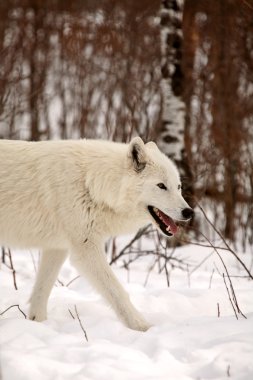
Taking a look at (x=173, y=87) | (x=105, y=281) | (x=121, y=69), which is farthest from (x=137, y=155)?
(x=121, y=69)

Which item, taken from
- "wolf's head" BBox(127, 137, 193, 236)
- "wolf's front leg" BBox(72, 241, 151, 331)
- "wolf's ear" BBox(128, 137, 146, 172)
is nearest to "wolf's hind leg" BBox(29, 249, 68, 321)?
"wolf's front leg" BBox(72, 241, 151, 331)

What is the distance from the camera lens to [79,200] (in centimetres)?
409

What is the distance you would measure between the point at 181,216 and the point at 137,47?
14.2 metres

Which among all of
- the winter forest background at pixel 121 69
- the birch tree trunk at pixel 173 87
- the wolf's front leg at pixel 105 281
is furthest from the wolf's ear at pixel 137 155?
the winter forest background at pixel 121 69

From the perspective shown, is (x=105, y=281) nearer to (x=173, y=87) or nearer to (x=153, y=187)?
(x=153, y=187)

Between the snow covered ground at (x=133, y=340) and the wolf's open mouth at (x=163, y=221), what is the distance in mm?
702

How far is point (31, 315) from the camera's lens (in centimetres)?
414

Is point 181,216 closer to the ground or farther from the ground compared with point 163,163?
closer to the ground

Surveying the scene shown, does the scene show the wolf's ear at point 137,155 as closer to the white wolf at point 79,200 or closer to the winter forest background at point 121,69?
the white wolf at point 79,200

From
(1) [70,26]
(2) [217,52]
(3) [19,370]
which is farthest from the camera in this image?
(1) [70,26]

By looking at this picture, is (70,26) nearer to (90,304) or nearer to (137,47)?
(137,47)

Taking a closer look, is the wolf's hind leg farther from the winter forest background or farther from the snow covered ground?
the winter forest background

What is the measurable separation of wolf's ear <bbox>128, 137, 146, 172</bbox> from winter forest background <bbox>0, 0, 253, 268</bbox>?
6756 mm

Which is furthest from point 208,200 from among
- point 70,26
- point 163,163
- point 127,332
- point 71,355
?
point 70,26
